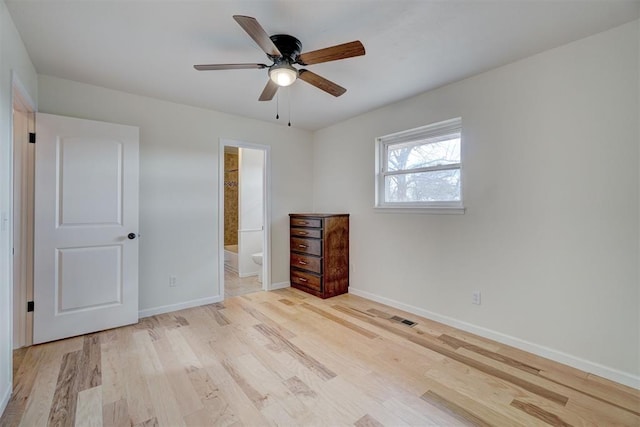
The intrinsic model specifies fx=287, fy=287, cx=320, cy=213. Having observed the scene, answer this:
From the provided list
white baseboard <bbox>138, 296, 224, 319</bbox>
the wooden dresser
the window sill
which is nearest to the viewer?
the window sill

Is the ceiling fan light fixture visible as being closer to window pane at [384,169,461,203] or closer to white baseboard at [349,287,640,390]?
window pane at [384,169,461,203]

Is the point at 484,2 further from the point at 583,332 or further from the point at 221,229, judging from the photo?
the point at 221,229

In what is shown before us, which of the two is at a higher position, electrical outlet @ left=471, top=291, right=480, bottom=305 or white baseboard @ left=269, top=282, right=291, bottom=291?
electrical outlet @ left=471, top=291, right=480, bottom=305

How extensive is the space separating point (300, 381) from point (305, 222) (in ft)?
7.45

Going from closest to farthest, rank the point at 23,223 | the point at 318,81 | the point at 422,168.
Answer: the point at 318,81 < the point at 23,223 < the point at 422,168

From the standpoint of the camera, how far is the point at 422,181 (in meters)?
3.22

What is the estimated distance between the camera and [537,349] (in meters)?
2.29

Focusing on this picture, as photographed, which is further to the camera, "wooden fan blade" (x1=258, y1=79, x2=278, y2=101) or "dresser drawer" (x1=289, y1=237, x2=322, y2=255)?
"dresser drawer" (x1=289, y1=237, x2=322, y2=255)

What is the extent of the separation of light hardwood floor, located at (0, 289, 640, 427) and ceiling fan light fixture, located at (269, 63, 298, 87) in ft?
6.84

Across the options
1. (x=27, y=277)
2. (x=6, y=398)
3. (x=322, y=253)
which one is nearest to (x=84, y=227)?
(x=27, y=277)

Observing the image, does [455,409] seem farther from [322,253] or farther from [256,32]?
[256,32]

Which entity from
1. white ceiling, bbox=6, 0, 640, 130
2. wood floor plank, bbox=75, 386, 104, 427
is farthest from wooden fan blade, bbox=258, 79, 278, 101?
wood floor plank, bbox=75, 386, 104, 427

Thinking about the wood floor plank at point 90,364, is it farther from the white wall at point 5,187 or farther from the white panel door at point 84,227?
the white wall at point 5,187

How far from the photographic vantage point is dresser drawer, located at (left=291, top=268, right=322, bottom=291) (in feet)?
12.5
